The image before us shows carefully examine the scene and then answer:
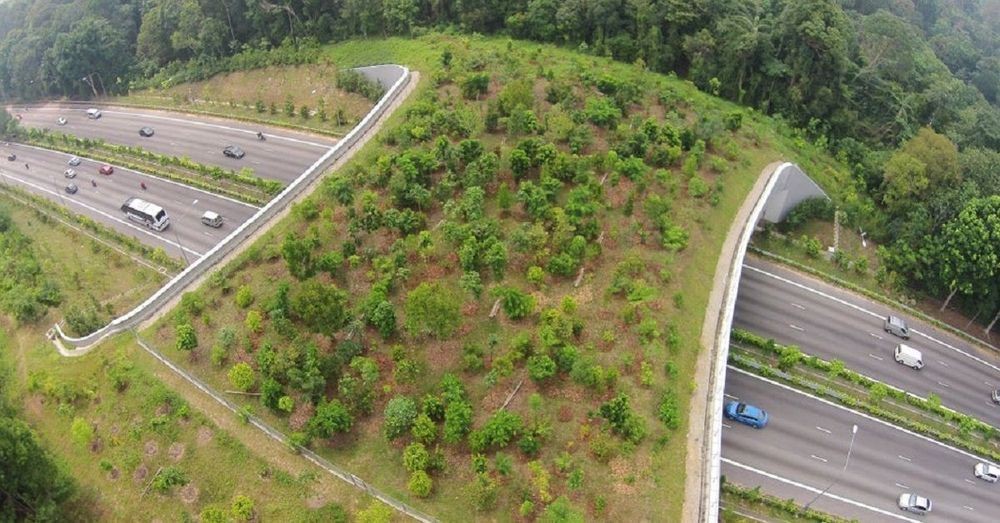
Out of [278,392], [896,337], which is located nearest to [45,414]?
[278,392]

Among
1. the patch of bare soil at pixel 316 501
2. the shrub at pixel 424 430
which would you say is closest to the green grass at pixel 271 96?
the shrub at pixel 424 430

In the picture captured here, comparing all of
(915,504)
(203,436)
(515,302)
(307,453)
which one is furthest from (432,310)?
(915,504)

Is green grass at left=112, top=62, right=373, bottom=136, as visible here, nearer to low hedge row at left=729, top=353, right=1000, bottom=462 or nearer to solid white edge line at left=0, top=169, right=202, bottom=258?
solid white edge line at left=0, top=169, right=202, bottom=258

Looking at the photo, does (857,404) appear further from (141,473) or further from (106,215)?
(106,215)

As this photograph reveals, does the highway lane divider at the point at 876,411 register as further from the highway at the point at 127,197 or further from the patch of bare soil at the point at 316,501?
the highway at the point at 127,197

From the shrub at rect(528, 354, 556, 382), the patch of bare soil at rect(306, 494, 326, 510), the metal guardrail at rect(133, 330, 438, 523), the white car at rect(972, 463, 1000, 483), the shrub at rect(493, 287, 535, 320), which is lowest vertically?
the patch of bare soil at rect(306, 494, 326, 510)

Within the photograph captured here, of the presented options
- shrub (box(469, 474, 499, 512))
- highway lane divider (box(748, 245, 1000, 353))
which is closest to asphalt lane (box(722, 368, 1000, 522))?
highway lane divider (box(748, 245, 1000, 353))
